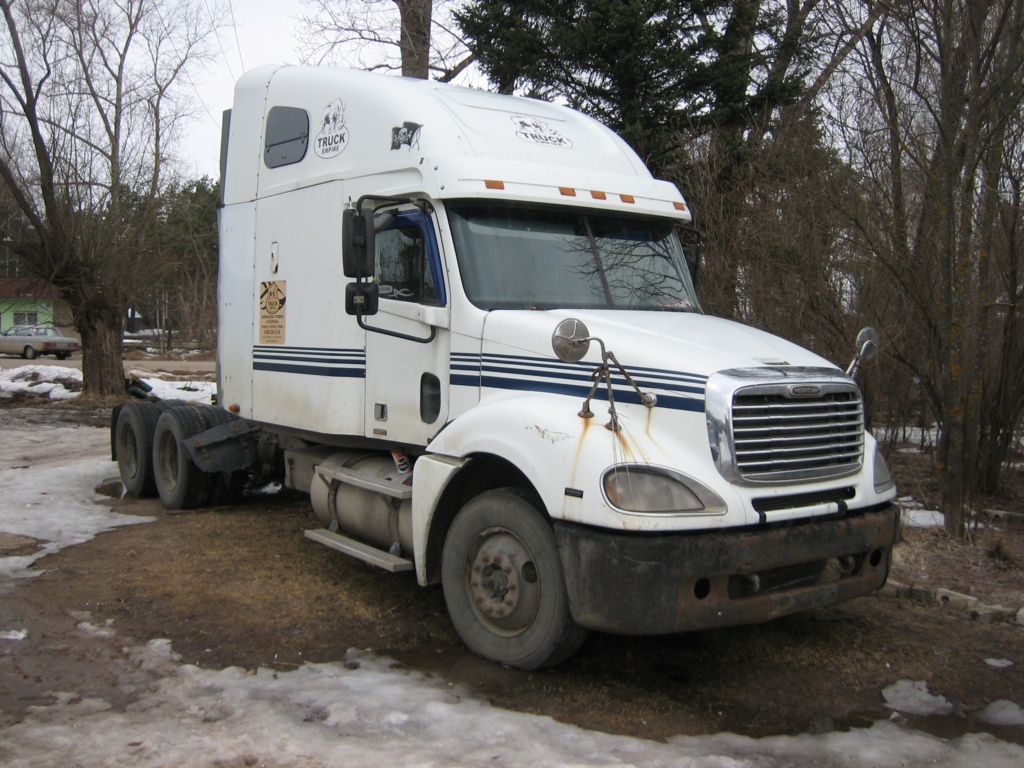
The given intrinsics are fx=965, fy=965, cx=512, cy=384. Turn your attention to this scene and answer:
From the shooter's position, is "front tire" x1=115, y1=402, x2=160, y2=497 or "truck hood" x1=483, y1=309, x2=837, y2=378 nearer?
"truck hood" x1=483, y1=309, x2=837, y2=378

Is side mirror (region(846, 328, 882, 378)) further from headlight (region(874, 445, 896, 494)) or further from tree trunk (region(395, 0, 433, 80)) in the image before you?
tree trunk (region(395, 0, 433, 80))

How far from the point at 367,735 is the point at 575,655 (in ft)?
5.03

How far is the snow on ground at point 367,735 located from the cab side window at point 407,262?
2.31m

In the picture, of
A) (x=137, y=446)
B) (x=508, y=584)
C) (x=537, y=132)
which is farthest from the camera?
(x=137, y=446)

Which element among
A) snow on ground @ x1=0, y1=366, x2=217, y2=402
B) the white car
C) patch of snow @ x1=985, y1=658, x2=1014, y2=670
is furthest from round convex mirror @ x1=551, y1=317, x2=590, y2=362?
the white car

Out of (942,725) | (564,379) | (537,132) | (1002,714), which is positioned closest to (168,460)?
(537,132)

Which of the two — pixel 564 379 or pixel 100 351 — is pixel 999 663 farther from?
pixel 100 351

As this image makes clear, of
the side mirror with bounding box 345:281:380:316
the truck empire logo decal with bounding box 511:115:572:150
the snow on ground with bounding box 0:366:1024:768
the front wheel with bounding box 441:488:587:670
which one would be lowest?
the snow on ground with bounding box 0:366:1024:768

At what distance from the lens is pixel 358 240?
18.9ft

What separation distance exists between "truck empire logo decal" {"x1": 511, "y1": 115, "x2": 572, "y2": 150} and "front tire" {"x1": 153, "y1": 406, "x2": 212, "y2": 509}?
4.56 m

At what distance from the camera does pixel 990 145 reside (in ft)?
25.1

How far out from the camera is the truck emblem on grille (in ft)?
16.3

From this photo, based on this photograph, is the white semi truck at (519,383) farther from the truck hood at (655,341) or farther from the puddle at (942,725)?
the puddle at (942,725)

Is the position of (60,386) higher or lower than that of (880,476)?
lower
